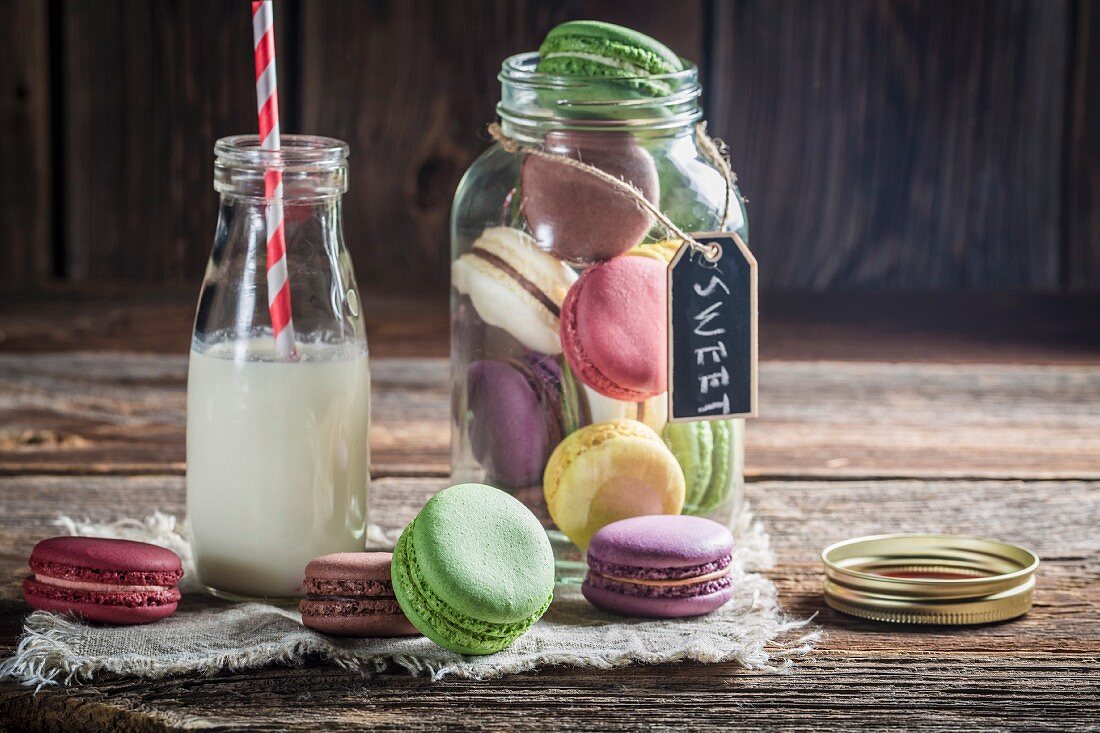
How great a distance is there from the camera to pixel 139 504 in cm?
122

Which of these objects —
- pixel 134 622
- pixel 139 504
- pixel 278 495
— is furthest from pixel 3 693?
pixel 139 504

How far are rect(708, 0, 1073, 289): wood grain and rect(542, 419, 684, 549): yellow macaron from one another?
1145 mm

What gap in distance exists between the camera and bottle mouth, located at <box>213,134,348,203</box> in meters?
0.96

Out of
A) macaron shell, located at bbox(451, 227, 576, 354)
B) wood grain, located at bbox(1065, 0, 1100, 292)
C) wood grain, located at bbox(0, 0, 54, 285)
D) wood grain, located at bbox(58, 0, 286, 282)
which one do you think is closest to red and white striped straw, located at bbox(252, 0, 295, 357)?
macaron shell, located at bbox(451, 227, 576, 354)

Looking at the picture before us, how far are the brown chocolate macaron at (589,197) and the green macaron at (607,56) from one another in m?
0.04

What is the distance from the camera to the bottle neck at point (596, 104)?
1013mm

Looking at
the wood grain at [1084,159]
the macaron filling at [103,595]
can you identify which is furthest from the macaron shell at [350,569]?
the wood grain at [1084,159]

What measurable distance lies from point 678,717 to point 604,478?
0.23 metres

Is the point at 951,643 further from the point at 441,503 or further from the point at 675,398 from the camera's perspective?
the point at 441,503

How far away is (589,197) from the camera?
1016 millimetres

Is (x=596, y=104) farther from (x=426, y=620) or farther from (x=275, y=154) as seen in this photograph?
(x=426, y=620)

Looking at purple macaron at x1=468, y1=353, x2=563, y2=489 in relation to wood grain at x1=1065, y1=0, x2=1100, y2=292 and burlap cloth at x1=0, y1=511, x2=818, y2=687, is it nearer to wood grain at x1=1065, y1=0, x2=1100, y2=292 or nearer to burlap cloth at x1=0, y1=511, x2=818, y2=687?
A: burlap cloth at x1=0, y1=511, x2=818, y2=687

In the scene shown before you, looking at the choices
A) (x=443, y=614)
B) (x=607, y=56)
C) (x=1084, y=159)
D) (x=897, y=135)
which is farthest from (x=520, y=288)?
(x=1084, y=159)

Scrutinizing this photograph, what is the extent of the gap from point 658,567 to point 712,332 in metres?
0.19
